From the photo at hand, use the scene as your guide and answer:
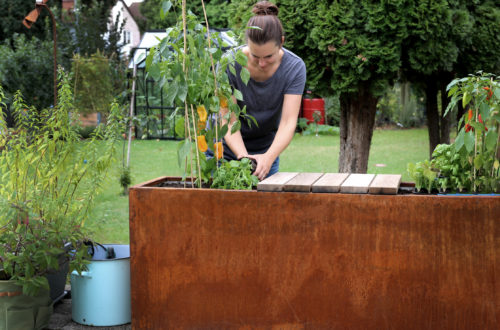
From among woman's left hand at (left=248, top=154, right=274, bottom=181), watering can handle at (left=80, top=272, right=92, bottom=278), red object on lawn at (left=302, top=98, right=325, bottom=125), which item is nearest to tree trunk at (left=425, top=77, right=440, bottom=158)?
woman's left hand at (left=248, top=154, right=274, bottom=181)

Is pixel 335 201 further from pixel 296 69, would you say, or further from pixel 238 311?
pixel 296 69

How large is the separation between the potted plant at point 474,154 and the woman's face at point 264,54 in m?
0.83

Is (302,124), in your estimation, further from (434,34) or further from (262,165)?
(262,165)

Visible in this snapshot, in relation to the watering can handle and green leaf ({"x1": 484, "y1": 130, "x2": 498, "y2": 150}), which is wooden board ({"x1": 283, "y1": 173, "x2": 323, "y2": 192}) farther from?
the watering can handle

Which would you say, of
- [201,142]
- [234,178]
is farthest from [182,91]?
[234,178]

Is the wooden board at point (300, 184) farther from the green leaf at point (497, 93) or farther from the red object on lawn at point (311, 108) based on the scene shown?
the red object on lawn at point (311, 108)

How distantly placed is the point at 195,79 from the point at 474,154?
1091 millimetres

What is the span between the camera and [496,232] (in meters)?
1.86

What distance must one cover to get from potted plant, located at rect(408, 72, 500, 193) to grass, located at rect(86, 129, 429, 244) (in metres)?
3.24

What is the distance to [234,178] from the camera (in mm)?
2191

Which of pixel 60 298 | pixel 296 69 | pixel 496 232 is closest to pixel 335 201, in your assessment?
pixel 496 232

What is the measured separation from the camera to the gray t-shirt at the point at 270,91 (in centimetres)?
278

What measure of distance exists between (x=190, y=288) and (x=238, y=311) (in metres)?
0.20

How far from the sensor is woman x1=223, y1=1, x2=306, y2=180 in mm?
2565
